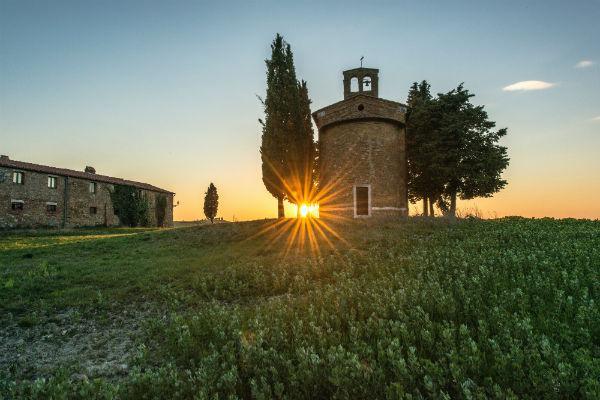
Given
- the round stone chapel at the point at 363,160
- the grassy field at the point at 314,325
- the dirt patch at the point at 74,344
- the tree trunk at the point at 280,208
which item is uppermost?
the round stone chapel at the point at 363,160

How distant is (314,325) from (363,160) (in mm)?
22308

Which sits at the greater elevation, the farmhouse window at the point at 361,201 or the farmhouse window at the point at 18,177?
the farmhouse window at the point at 18,177

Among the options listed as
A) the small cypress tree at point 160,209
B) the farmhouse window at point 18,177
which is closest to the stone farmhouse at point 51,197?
the farmhouse window at point 18,177

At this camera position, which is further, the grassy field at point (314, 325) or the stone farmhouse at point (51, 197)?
the stone farmhouse at point (51, 197)

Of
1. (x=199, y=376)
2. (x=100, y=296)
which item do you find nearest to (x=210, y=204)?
(x=100, y=296)

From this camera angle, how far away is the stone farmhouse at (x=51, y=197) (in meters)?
40.3

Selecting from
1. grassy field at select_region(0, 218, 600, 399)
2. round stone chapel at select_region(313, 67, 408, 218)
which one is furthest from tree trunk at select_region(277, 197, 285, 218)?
grassy field at select_region(0, 218, 600, 399)

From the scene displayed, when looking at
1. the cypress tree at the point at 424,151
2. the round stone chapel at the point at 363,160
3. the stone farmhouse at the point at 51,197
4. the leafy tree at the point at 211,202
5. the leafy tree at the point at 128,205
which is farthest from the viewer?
the leafy tree at the point at 211,202

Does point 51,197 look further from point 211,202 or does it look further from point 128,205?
point 211,202

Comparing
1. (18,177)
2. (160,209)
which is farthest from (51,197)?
(160,209)

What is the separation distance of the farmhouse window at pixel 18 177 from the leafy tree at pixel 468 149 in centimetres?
4700

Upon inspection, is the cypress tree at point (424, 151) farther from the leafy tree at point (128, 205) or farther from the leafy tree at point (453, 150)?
the leafy tree at point (128, 205)

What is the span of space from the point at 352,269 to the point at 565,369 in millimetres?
7008

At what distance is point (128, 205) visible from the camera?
159 ft
